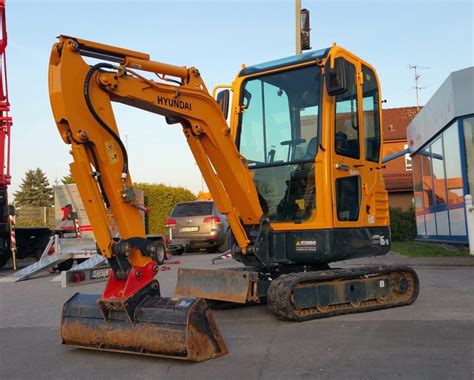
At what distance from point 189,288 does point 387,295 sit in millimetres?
2707

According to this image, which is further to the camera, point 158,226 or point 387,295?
point 158,226

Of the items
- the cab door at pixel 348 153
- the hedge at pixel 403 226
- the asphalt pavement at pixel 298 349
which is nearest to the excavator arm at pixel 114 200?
the asphalt pavement at pixel 298 349

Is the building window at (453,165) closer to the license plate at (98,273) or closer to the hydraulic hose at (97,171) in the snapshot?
the license plate at (98,273)

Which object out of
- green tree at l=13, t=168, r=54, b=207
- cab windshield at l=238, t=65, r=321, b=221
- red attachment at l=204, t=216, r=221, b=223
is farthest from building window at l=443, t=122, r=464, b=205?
green tree at l=13, t=168, r=54, b=207

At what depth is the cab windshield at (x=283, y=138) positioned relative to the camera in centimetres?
691

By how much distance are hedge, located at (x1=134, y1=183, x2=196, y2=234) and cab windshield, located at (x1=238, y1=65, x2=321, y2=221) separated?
19.1m

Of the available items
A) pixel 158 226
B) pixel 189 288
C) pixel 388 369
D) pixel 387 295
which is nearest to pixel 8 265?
pixel 158 226

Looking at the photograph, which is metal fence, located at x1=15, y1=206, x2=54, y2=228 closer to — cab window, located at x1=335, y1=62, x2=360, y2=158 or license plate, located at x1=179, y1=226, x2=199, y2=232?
license plate, located at x1=179, y1=226, x2=199, y2=232

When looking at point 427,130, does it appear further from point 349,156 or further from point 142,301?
point 142,301

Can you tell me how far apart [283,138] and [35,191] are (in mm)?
57835

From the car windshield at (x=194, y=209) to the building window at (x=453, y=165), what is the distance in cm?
754

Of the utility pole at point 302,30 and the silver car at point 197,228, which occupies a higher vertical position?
the utility pole at point 302,30

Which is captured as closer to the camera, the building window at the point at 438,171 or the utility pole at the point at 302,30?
the building window at the point at 438,171

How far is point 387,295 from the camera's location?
7.27 m
